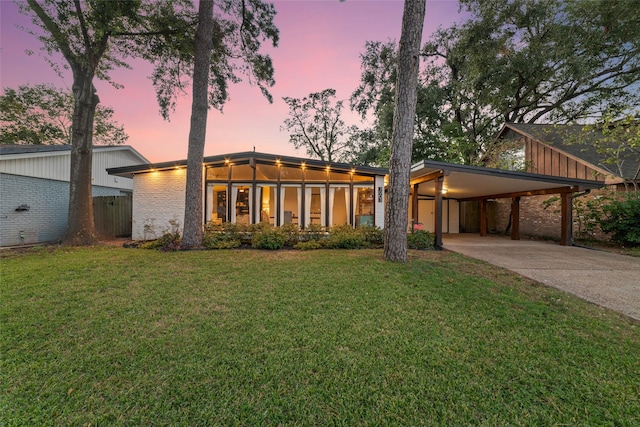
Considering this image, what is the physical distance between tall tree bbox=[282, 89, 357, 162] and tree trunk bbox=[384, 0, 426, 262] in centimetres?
1662

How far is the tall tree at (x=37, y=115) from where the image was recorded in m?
15.5

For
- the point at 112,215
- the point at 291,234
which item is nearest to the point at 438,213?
the point at 291,234

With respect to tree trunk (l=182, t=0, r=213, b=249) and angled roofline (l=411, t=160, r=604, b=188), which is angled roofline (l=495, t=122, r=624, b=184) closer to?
angled roofline (l=411, t=160, r=604, b=188)

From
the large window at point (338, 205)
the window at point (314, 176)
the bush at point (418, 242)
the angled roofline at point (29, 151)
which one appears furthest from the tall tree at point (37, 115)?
the bush at point (418, 242)

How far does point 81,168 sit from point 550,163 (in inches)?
735

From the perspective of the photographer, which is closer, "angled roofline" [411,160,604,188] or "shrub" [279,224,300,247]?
"angled roofline" [411,160,604,188]

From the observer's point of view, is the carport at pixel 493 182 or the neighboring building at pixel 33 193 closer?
the carport at pixel 493 182

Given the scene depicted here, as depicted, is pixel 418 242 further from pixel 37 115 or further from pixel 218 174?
pixel 37 115

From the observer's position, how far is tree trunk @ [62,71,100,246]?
7371 millimetres

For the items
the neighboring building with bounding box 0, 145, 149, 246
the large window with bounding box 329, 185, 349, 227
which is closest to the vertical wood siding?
the large window with bounding box 329, 185, 349, 227

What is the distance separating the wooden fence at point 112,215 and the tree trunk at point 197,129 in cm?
522

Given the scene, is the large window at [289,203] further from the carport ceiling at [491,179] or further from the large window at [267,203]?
the carport ceiling at [491,179]

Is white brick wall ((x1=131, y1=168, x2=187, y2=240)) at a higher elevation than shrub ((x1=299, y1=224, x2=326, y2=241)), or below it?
higher

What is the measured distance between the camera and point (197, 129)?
673 centimetres
